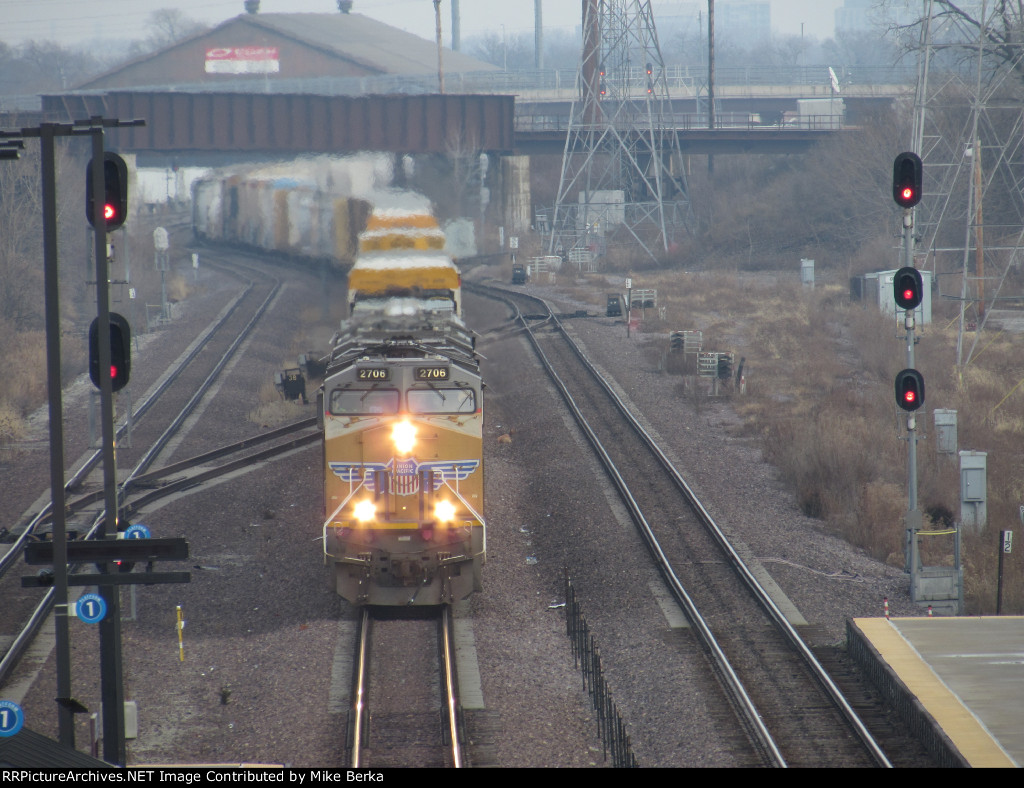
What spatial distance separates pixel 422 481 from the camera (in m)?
14.4

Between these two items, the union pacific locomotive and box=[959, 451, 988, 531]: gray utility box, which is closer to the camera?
the union pacific locomotive

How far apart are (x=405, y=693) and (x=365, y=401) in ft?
12.0

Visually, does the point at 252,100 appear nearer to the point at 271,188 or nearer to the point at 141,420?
the point at 271,188

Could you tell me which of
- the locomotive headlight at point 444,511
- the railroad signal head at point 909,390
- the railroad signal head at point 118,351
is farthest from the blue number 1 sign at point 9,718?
the railroad signal head at point 909,390

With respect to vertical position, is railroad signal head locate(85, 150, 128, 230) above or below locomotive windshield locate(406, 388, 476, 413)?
above

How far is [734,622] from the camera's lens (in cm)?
1500

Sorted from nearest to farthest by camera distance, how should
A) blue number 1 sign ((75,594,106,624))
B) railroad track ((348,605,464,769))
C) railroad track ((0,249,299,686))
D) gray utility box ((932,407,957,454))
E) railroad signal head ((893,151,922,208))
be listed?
blue number 1 sign ((75,594,106,624)) < railroad track ((348,605,464,769)) < railroad signal head ((893,151,922,208)) < railroad track ((0,249,299,686)) < gray utility box ((932,407,957,454))

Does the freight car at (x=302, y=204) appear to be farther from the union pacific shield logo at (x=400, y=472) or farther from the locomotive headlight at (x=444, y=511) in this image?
the locomotive headlight at (x=444, y=511)

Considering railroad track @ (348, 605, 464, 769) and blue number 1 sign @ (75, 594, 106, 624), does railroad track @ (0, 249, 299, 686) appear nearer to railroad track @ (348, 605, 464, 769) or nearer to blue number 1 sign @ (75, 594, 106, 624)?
blue number 1 sign @ (75, 594, 106, 624)

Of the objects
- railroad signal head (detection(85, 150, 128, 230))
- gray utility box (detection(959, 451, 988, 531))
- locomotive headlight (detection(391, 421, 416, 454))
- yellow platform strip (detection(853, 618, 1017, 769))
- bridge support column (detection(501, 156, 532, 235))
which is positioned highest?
bridge support column (detection(501, 156, 532, 235))

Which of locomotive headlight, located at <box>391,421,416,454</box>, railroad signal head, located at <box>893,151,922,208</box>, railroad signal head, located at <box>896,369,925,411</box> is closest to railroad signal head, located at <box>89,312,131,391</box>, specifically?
locomotive headlight, located at <box>391,421,416,454</box>

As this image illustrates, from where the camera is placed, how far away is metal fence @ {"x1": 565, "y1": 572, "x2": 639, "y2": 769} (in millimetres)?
11133

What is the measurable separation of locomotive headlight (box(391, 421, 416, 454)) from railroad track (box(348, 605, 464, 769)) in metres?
2.35
